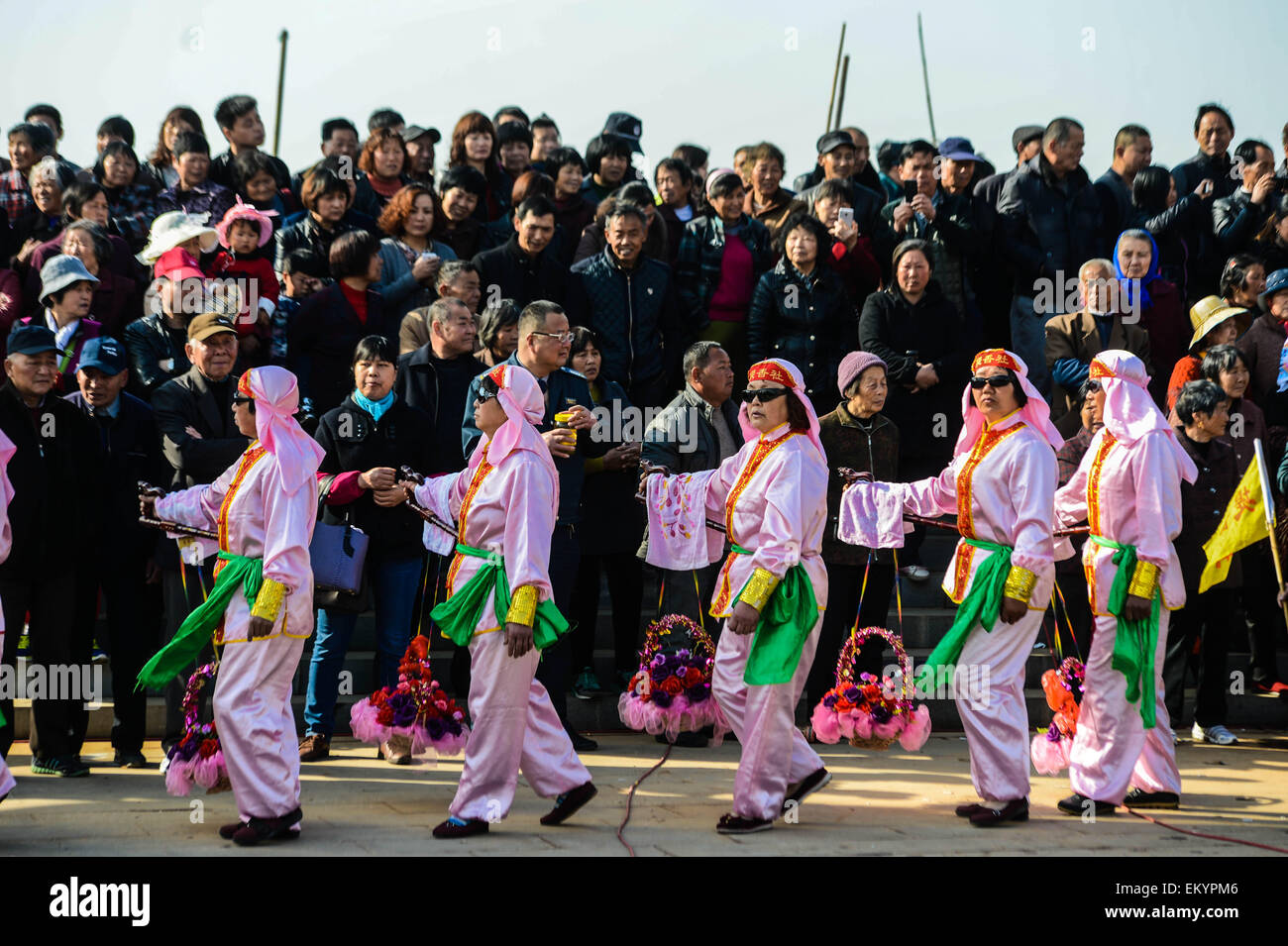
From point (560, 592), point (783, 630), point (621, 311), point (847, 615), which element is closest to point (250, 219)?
point (621, 311)

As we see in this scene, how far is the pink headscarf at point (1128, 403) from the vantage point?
22.3 ft

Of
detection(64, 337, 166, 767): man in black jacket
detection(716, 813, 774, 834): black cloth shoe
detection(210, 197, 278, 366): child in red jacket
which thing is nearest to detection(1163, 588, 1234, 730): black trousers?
detection(716, 813, 774, 834): black cloth shoe

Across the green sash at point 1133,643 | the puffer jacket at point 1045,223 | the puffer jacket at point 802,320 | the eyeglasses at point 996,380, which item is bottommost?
the green sash at point 1133,643

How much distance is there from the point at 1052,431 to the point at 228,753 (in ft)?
13.2

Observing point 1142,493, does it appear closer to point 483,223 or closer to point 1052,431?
point 1052,431

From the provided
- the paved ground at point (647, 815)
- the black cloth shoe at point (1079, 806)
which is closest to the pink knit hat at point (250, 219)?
the paved ground at point (647, 815)

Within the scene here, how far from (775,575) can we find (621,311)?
348 cm

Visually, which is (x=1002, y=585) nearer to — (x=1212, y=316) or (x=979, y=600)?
(x=979, y=600)

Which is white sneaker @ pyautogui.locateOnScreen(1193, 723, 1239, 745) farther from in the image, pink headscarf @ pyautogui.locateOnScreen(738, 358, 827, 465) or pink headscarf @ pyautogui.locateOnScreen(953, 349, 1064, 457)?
pink headscarf @ pyautogui.locateOnScreen(738, 358, 827, 465)

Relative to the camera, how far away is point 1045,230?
421 inches

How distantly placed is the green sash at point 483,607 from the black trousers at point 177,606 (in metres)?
2.02

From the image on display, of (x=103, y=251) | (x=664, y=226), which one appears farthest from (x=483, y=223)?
(x=103, y=251)

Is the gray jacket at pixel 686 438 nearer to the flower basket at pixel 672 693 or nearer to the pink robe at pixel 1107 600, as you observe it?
the flower basket at pixel 672 693

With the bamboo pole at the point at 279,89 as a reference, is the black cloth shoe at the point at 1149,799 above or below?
below
